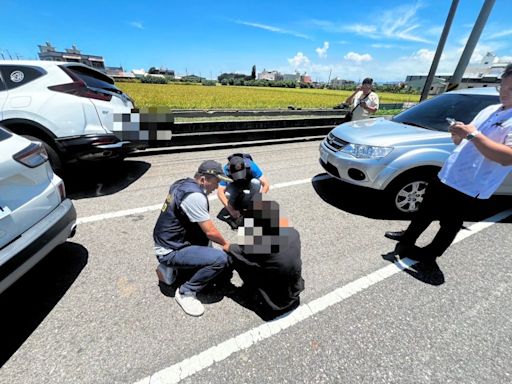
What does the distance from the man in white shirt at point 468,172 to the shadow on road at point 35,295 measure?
3.39 m

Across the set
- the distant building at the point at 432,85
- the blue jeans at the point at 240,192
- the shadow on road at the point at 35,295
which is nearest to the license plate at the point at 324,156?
the blue jeans at the point at 240,192

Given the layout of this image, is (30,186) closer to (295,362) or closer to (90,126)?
(90,126)

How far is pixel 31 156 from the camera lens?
6.65 ft

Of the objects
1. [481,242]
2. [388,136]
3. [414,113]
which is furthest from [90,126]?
[481,242]

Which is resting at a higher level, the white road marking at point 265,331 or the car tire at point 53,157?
the car tire at point 53,157

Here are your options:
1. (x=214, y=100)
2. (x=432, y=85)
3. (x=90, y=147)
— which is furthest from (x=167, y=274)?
(x=214, y=100)

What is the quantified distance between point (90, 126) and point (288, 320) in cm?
359

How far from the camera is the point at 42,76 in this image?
134 inches

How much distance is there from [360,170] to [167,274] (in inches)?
105

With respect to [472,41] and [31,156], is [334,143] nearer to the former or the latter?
[31,156]

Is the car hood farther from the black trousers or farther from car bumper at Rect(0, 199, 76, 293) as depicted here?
car bumper at Rect(0, 199, 76, 293)

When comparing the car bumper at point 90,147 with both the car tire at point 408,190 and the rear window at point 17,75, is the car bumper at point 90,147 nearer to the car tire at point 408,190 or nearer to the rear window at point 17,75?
the rear window at point 17,75

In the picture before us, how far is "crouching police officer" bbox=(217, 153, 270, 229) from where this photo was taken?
3.10 m

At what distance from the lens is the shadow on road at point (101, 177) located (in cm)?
386
